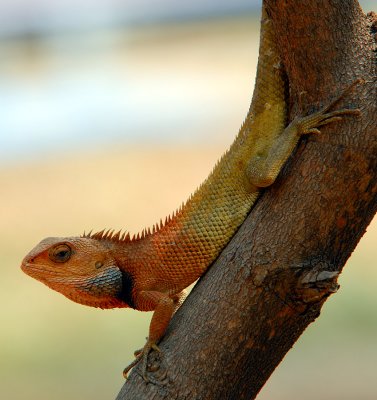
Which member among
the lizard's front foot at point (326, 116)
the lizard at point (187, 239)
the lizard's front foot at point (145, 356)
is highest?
the lizard at point (187, 239)

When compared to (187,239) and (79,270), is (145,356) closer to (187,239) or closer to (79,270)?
(187,239)

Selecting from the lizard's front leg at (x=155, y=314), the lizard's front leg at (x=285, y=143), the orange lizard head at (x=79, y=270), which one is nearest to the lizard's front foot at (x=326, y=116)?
the lizard's front leg at (x=285, y=143)

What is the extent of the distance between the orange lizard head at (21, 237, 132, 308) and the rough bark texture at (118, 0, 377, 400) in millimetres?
822

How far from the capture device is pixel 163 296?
12.2 ft

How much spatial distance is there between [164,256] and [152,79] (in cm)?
932

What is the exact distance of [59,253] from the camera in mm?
3914

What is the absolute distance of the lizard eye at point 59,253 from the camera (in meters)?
3.91

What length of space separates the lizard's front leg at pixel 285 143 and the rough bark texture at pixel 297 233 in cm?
3

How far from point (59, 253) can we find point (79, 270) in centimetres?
13

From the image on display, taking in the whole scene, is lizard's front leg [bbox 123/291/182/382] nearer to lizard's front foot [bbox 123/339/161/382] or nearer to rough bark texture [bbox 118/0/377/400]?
lizard's front foot [bbox 123/339/161/382]

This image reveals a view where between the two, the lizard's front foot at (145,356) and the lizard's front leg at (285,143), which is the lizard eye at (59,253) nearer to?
the lizard's front foot at (145,356)

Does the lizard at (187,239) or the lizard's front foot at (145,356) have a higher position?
the lizard at (187,239)

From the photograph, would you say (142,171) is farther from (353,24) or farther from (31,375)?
(353,24)

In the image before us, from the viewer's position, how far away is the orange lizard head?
3895mm
